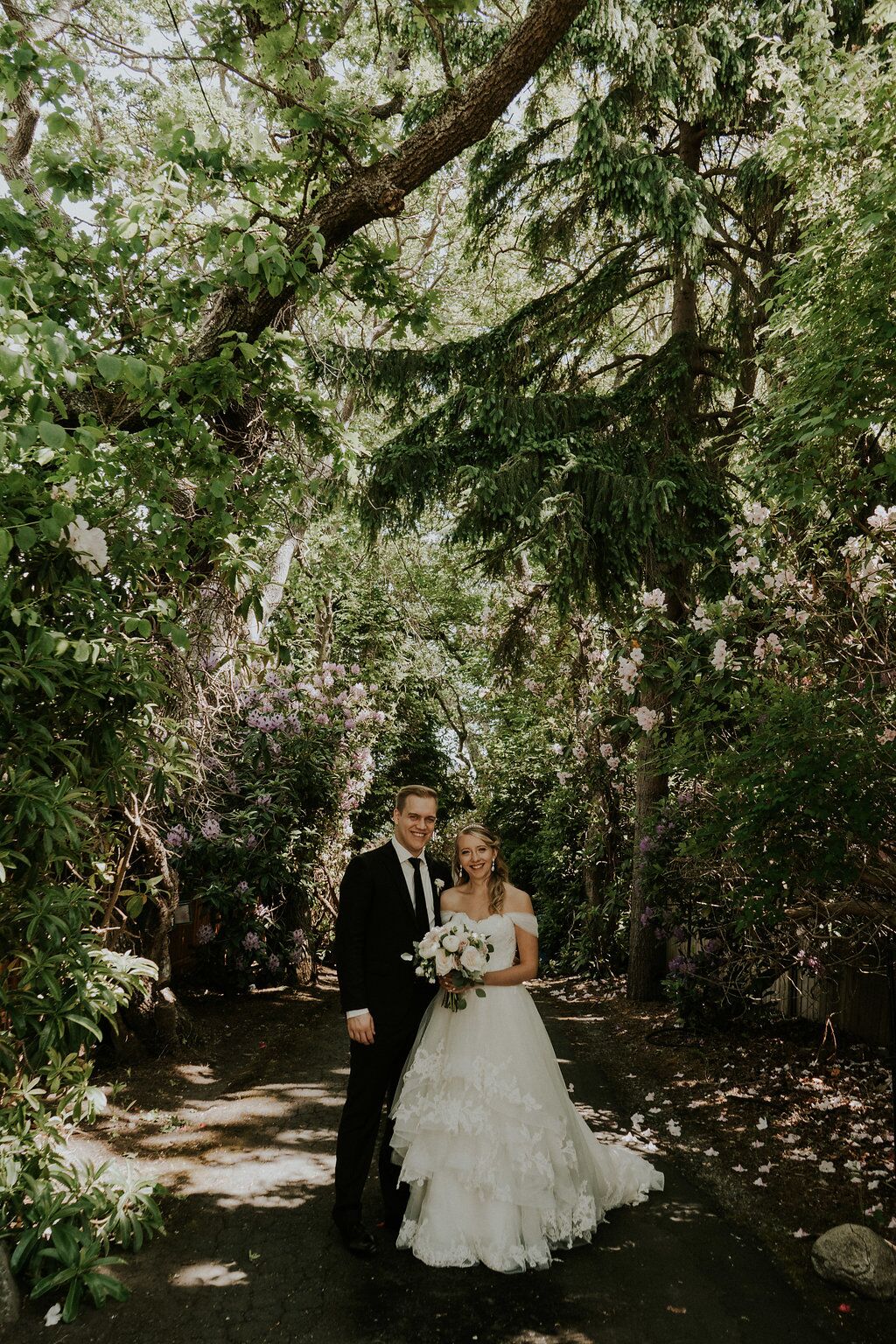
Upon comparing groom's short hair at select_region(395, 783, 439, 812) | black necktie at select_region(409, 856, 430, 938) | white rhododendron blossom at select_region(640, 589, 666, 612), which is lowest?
black necktie at select_region(409, 856, 430, 938)

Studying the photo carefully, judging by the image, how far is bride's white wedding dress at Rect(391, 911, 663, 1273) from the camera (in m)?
3.69

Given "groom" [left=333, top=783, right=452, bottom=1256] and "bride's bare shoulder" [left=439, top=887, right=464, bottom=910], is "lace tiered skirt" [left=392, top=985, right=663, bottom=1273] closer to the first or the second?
"groom" [left=333, top=783, right=452, bottom=1256]

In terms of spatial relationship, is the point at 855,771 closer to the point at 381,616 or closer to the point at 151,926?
the point at 151,926

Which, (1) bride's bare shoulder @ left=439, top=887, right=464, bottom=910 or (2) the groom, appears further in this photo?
(1) bride's bare shoulder @ left=439, top=887, right=464, bottom=910

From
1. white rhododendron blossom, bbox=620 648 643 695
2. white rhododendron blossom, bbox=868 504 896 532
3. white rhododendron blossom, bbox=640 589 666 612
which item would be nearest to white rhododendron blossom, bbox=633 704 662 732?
white rhododendron blossom, bbox=620 648 643 695

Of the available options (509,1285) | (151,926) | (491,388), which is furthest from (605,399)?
(509,1285)

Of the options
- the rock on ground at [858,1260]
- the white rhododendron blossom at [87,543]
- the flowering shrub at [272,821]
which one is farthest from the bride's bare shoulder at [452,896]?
the flowering shrub at [272,821]

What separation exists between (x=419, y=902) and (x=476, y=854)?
376 mm

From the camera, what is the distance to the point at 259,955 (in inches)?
365

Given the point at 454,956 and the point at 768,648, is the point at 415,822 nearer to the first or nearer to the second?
the point at 454,956

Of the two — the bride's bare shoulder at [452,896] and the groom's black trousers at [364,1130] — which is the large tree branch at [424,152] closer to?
the bride's bare shoulder at [452,896]

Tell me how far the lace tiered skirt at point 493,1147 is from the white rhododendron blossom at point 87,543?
2.53 metres

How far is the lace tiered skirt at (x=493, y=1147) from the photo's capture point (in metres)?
3.69

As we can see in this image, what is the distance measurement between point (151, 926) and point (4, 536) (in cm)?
432
